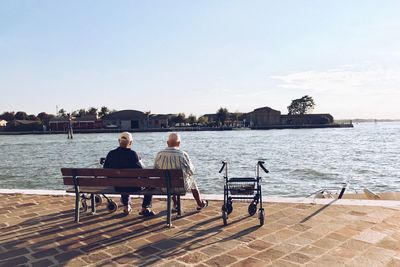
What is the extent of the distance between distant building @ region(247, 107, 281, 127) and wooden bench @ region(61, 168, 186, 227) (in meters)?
120

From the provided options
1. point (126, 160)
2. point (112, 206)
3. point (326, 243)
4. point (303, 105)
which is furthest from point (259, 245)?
point (303, 105)

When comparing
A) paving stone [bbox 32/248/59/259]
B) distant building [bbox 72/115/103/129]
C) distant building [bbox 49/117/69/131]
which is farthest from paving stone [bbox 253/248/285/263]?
distant building [bbox 49/117/69/131]

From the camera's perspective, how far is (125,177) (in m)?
4.90

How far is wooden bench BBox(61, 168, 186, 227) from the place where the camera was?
4.77 metres

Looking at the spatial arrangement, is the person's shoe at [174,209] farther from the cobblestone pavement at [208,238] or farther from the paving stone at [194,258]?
the paving stone at [194,258]

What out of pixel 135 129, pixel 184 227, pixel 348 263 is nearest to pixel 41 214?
pixel 184 227

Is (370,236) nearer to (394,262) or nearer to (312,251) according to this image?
(394,262)

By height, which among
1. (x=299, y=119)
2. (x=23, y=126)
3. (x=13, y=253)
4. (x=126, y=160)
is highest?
(x=299, y=119)

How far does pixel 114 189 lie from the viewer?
5.27 m

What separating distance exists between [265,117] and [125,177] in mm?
120964

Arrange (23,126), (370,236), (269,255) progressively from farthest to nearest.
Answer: (23,126) < (370,236) < (269,255)

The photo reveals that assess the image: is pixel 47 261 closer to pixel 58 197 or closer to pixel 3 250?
pixel 3 250

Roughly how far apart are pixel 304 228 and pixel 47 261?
3191mm

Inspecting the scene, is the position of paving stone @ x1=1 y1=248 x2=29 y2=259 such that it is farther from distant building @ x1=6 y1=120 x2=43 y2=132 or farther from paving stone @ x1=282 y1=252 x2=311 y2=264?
distant building @ x1=6 y1=120 x2=43 y2=132
